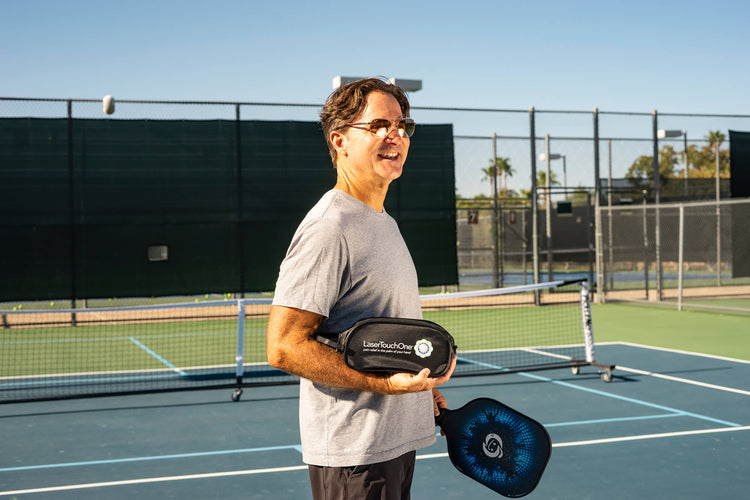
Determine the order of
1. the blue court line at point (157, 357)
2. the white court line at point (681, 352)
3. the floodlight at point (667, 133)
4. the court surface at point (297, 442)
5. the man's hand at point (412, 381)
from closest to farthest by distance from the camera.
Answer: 1. the man's hand at point (412, 381)
2. the court surface at point (297, 442)
3. the blue court line at point (157, 357)
4. the white court line at point (681, 352)
5. the floodlight at point (667, 133)

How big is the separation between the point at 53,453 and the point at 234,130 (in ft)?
28.9

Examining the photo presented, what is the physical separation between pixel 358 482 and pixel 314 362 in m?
0.35

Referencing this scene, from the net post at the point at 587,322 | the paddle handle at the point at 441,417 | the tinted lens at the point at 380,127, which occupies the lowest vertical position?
the net post at the point at 587,322

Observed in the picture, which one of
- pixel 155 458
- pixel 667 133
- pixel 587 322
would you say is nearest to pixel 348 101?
pixel 155 458

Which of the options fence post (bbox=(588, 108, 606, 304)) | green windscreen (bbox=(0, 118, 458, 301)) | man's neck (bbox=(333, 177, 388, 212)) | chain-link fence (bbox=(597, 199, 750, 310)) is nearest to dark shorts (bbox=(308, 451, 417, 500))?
man's neck (bbox=(333, 177, 388, 212))

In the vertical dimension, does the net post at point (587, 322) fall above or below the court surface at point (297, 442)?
above

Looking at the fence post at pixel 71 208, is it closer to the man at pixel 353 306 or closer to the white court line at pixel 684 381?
the white court line at pixel 684 381

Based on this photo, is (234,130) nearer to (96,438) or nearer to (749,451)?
(96,438)

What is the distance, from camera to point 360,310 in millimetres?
1952

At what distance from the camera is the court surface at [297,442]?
4797 mm

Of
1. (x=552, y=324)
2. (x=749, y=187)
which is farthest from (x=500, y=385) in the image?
(x=749, y=187)

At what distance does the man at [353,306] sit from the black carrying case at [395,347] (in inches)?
1.1

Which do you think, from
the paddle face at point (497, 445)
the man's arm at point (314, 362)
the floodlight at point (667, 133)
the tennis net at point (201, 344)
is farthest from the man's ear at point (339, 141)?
the floodlight at point (667, 133)

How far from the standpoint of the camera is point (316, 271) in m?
1.86
